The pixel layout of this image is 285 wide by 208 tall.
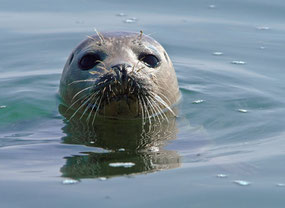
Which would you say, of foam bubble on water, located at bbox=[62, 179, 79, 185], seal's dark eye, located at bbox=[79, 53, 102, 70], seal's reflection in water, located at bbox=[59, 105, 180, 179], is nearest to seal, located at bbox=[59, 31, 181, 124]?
seal's dark eye, located at bbox=[79, 53, 102, 70]

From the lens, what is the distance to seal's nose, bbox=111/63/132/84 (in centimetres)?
530

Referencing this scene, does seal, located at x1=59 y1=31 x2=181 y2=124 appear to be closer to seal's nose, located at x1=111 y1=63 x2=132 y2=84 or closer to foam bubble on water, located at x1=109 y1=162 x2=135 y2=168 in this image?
seal's nose, located at x1=111 y1=63 x2=132 y2=84

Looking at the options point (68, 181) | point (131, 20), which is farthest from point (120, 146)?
point (131, 20)

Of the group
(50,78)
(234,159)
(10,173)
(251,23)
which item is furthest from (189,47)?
(10,173)

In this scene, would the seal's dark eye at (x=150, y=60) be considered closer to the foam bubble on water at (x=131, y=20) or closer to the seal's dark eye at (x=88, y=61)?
the seal's dark eye at (x=88, y=61)

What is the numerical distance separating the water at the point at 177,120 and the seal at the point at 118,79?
0.26 metres

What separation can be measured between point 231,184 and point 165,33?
527cm

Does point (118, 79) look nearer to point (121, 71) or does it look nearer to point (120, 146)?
point (121, 71)

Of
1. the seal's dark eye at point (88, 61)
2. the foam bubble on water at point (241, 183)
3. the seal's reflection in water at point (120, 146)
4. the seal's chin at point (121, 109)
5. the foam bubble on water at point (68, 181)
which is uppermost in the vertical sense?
the seal's dark eye at point (88, 61)

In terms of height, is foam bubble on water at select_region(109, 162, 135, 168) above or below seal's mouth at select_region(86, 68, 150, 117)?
below

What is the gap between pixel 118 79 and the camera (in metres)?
5.31

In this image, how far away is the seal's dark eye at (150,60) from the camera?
622cm

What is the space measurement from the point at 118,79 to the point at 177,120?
127 centimetres

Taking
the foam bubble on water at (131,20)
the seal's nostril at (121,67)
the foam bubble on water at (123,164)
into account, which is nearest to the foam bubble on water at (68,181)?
the foam bubble on water at (123,164)
